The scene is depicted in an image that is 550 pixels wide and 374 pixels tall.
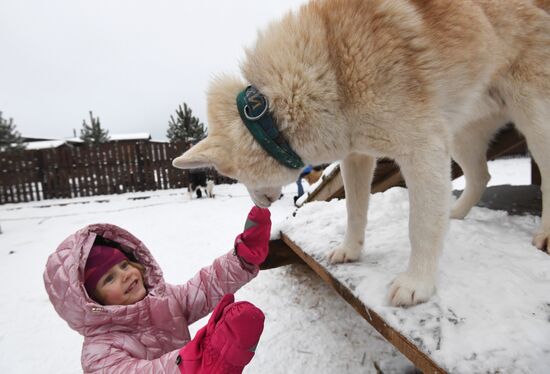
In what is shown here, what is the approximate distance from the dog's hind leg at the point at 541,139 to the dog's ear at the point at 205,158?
59.0 inches

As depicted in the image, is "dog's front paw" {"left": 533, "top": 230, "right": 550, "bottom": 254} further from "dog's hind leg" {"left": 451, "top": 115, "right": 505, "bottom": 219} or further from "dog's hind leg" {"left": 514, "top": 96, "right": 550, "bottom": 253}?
"dog's hind leg" {"left": 451, "top": 115, "right": 505, "bottom": 219}

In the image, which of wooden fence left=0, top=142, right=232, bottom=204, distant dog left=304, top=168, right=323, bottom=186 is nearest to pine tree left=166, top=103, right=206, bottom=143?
wooden fence left=0, top=142, right=232, bottom=204

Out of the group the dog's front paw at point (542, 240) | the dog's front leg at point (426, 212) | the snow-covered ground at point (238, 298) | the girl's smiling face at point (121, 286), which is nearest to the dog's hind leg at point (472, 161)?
the snow-covered ground at point (238, 298)

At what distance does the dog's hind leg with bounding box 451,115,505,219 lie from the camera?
2225 mm

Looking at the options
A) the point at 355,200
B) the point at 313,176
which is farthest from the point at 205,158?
the point at 313,176

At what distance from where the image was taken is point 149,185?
11492 mm

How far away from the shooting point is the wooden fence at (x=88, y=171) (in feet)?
35.6

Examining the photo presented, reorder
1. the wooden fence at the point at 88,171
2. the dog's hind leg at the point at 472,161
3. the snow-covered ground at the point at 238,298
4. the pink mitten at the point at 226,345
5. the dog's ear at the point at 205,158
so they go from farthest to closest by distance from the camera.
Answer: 1. the wooden fence at the point at 88,171
2. the dog's hind leg at the point at 472,161
3. the snow-covered ground at the point at 238,298
4. the dog's ear at the point at 205,158
5. the pink mitten at the point at 226,345

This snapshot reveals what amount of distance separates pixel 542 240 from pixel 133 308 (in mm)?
2019

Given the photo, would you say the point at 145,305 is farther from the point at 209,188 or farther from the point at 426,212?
the point at 209,188

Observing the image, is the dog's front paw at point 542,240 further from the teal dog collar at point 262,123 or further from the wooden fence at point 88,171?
the wooden fence at point 88,171

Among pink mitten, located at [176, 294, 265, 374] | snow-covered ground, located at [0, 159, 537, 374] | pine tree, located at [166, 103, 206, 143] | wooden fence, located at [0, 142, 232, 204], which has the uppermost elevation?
pine tree, located at [166, 103, 206, 143]

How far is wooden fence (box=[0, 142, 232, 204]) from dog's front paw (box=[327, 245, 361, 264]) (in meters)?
9.40

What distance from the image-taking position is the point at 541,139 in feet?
4.98
